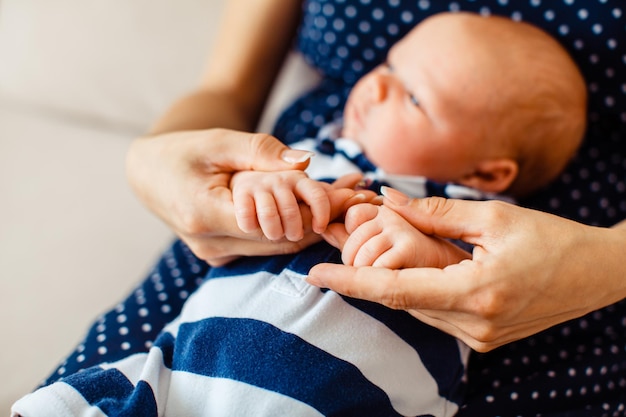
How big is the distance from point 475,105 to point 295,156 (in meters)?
0.31

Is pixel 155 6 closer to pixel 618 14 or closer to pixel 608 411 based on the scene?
pixel 618 14

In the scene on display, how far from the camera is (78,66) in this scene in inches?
51.4

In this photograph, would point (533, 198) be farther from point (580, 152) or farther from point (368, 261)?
point (368, 261)

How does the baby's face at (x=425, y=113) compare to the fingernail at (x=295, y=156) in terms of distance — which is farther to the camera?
the baby's face at (x=425, y=113)

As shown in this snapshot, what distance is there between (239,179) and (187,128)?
0.90ft

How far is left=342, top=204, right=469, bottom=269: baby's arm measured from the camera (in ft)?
1.97

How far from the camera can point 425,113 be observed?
2.87 feet

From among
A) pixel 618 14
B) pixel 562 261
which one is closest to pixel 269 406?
pixel 562 261

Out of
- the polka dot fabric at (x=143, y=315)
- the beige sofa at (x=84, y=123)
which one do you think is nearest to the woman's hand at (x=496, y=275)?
the polka dot fabric at (x=143, y=315)

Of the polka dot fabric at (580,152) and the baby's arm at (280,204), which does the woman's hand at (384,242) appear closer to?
the baby's arm at (280,204)

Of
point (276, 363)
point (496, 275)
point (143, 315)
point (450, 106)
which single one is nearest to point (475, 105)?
point (450, 106)

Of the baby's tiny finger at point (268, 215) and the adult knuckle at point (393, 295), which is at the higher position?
the baby's tiny finger at point (268, 215)

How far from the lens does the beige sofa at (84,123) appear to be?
3.44 ft

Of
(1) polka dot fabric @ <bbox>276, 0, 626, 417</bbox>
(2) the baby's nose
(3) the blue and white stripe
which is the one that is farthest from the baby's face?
(3) the blue and white stripe
